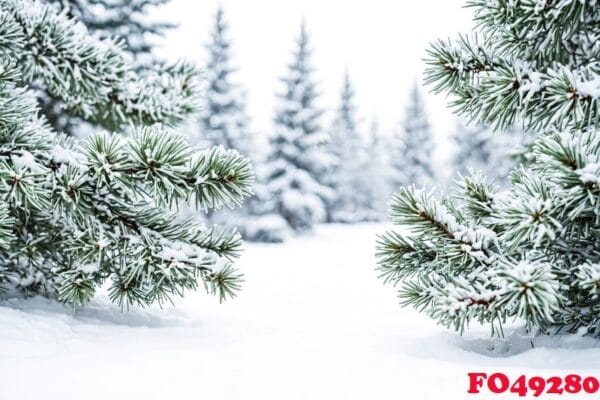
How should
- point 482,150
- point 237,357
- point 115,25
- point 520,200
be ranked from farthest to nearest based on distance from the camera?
1. point 482,150
2. point 115,25
3. point 237,357
4. point 520,200

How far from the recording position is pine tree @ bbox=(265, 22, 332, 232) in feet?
76.4

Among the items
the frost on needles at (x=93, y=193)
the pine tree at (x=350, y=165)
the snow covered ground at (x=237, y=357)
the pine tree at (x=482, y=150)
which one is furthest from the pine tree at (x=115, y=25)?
the pine tree at (x=350, y=165)

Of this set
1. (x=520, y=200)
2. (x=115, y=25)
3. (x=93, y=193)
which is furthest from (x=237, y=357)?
(x=115, y=25)

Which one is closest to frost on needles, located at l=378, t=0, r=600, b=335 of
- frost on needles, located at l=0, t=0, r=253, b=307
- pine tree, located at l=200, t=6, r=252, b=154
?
frost on needles, located at l=0, t=0, r=253, b=307

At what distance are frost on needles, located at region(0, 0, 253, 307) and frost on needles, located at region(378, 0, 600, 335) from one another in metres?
1.15

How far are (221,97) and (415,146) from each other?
16.0 meters

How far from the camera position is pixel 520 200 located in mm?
2424

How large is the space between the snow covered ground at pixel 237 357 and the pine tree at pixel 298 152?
61.7ft

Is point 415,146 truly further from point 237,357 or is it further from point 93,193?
point 237,357

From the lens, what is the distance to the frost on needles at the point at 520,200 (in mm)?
2311

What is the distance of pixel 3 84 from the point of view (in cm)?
340

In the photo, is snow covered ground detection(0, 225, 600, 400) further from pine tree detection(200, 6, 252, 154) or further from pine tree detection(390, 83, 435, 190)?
pine tree detection(390, 83, 435, 190)

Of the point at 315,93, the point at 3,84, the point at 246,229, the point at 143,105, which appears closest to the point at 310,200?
the point at 246,229

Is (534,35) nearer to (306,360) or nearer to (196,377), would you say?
(306,360)
